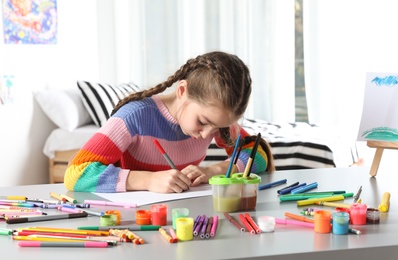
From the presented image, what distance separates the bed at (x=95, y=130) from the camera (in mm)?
3688

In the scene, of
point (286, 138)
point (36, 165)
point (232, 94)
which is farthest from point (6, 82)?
point (232, 94)

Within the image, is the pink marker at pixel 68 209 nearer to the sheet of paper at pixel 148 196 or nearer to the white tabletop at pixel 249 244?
the white tabletop at pixel 249 244

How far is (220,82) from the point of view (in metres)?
1.72

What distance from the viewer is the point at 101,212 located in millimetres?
1437

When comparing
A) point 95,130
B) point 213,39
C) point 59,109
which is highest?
point 213,39

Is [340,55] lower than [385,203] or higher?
higher

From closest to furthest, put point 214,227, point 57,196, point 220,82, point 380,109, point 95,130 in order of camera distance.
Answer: point 214,227
point 57,196
point 220,82
point 380,109
point 95,130

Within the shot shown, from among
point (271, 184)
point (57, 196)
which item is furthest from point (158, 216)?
point (271, 184)

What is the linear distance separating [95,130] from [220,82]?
8.28 ft

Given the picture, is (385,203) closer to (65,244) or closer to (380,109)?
(380,109)

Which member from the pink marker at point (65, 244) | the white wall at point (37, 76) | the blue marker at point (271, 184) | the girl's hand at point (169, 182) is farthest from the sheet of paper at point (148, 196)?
the white wall at point (37, 76)

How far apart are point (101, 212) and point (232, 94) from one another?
0.48m

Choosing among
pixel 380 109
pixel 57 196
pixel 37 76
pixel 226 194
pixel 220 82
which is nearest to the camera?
pixel 226 194

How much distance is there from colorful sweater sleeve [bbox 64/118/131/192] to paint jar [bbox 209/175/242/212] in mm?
315
